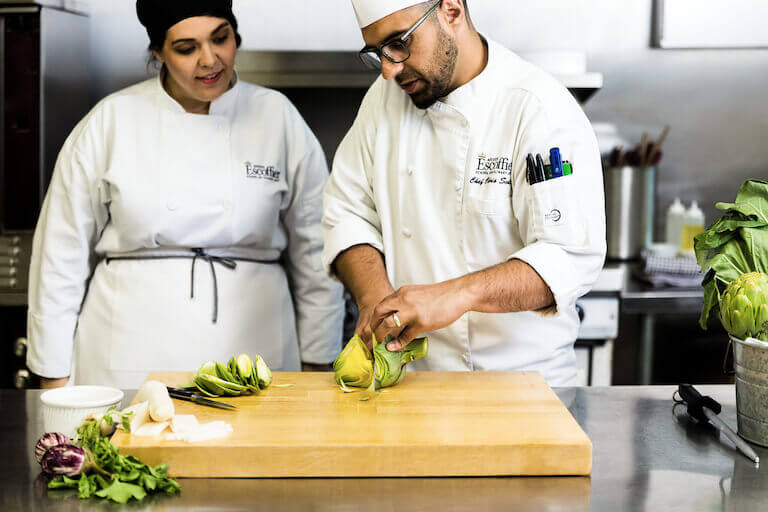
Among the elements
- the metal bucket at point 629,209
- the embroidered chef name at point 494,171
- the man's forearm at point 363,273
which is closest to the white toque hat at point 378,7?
the embroidered chef name at point 494,171

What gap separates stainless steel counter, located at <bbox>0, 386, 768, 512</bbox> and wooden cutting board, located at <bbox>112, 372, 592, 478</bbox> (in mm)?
20

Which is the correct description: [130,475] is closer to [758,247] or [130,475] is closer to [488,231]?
[488,231]

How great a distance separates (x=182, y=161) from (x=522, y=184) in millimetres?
981

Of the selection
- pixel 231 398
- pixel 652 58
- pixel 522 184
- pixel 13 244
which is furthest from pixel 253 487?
pixel 652 58

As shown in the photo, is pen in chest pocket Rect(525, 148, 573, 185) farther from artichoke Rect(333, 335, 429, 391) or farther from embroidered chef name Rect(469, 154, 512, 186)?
artichoke Rect(333, 335, 429, 391)

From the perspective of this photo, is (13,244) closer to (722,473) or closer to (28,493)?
(28,493)

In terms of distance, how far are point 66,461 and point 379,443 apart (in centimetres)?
46

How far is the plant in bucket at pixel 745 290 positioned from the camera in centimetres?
128

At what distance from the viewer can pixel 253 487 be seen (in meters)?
1.21

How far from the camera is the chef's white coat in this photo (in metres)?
2.16

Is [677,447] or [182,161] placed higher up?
[182,161]

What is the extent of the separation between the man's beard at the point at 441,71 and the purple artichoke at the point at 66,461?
3.33 ft

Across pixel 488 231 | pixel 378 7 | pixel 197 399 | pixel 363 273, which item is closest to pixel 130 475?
pixel 197 399

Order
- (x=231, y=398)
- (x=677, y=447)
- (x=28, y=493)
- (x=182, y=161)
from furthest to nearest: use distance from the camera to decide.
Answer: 1. (x=182, y=161)
2. (x=231, y=398)
3. (x=677, y=447)
4. (x=28, y=493)
